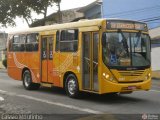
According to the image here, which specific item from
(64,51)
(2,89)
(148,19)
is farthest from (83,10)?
(64,51)

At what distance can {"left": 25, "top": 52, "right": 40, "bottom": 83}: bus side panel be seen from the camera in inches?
731

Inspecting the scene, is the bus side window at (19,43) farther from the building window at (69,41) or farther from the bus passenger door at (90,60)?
the bus passenger door at (90,60)

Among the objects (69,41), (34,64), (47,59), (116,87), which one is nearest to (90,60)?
(116,87)

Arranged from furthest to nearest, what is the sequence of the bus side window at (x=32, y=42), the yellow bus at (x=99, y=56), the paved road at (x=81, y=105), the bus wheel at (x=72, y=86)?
1. the bus side window at (x=32, y=42)
2. the bus wheel at (x=72, y=86)
3. the yellow bus at (x=99, y=56)
4. the paved road at (x=81, y=105)

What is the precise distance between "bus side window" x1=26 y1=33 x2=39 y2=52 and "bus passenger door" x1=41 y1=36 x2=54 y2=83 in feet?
1.93

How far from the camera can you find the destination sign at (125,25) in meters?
14.6

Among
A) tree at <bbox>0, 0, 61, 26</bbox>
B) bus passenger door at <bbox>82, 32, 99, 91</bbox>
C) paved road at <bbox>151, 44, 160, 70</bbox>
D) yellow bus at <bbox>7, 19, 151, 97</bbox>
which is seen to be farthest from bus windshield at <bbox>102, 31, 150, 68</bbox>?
tree at <bbox>0, 0, 61, 26</bbox>

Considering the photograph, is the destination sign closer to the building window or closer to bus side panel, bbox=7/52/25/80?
the building window

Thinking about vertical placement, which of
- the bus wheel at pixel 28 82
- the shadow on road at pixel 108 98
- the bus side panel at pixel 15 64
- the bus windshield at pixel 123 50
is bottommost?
the shadow on road at pixel 108 98


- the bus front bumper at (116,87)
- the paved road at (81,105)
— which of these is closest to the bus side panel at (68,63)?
the paved road at (81,105)

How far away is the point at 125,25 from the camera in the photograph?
1491cm

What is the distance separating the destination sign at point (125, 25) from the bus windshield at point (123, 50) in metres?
0.19

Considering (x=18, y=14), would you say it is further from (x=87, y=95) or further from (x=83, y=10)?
(x=87, y=95)

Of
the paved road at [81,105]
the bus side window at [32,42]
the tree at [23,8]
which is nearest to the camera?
the paved road at [81,105]
